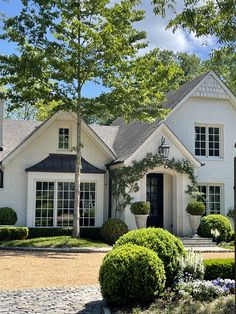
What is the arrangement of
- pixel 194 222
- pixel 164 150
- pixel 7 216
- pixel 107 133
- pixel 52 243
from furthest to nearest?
1. pixel 107 133
2. pixel 164 150
3. pixel 194 222
4. pixel 7 216
5. pixel 52 243

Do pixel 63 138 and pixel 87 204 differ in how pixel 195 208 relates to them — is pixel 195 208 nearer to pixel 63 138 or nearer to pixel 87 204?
pixel 87 204

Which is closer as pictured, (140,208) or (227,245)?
(227,245)

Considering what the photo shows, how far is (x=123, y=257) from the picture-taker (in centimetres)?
803

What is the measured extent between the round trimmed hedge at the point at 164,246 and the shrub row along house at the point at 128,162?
12072 mm

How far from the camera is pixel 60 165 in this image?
71.8 ft

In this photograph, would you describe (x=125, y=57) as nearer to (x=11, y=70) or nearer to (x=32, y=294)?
(x=11, y=70)

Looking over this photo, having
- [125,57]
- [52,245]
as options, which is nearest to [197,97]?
[125,57]

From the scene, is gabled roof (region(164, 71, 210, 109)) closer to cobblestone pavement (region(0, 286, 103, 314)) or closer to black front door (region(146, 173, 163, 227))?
black front door (region(146, 173, 163, 227))

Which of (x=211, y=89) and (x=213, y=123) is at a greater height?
(x=211, y=89)

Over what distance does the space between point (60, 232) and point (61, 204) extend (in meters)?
1.54

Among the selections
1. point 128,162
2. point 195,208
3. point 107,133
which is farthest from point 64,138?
point 195,208

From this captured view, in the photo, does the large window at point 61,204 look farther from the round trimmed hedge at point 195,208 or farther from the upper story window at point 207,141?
the upper story window at point 207,141

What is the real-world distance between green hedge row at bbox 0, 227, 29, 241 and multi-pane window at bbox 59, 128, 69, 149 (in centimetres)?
507

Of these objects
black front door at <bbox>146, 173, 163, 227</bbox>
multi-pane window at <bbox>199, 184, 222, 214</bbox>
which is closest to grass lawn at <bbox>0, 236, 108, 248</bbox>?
black front door at <bbox>146, 173, 163, 227</bbox>
